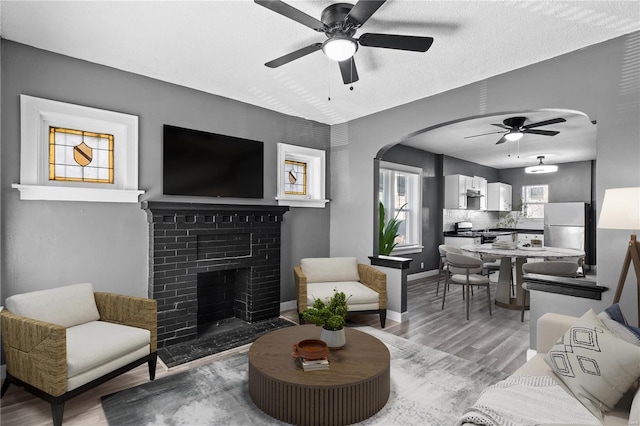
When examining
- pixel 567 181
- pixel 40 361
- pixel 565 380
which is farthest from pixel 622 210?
pixel 567 181

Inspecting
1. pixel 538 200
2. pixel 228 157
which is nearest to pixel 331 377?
pixel 228 157

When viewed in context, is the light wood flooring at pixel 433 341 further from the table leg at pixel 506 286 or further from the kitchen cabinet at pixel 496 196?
the kitchen cabinet at pixel 496 196

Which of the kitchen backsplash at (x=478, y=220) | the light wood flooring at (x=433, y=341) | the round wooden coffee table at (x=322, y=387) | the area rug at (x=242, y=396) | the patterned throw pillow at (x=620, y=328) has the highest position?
the kitchen backsplash at (x=478, y=220)

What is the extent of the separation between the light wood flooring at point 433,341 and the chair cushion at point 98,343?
1.12ft

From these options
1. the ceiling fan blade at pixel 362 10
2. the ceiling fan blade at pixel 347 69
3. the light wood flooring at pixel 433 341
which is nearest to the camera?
the ceiling fan blade at pixel 362 10

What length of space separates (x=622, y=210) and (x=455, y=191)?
16.1ft

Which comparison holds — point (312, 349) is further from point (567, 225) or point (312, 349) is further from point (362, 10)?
point (567, 225)

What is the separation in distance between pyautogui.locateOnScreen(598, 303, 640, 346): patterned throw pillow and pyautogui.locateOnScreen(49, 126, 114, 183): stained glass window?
3.81 m

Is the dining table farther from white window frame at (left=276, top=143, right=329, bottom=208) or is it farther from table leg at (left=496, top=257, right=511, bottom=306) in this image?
white window frame at (left=276, top=143, right=329, bottom=208)

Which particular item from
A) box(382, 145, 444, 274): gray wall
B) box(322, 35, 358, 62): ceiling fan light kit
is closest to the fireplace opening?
box(322, 35, 358, 62): ceiling fan light kit

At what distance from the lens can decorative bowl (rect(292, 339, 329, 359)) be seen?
2.17 meters

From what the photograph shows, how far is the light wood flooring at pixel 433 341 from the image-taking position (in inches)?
86.7

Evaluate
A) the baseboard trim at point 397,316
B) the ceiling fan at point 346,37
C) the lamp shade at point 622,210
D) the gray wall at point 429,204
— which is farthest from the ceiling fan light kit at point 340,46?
the gray wall at point 429,204

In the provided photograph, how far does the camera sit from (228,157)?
3852 mm
